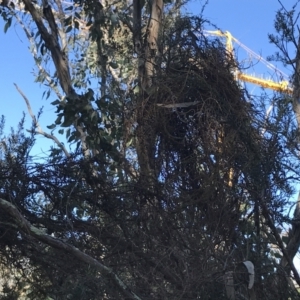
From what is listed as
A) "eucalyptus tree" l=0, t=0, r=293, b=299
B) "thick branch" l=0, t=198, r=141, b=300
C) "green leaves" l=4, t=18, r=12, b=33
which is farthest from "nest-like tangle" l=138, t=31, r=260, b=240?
"green leaves" l=4, t=18, r=12, b=33

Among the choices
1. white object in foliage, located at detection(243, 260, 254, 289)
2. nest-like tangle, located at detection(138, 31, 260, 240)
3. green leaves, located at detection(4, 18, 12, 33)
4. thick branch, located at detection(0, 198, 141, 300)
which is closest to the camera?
thick branch, located at detection(0, 198, 141, 300)

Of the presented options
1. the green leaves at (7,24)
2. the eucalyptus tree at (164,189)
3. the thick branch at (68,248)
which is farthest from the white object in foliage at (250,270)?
the green leaves at (7,24)

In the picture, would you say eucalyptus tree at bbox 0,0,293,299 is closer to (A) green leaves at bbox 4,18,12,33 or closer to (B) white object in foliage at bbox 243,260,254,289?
(B) white object in foliage at bbox 243,260,254,289

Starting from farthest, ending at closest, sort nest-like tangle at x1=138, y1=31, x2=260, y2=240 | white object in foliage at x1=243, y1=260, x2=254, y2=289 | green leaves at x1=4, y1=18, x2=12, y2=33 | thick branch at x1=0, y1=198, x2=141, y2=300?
green leaves at x1=4, y1=18, x2=12, y2=33 < nest-like tangle at x1=138, y1=31, x2=260, y2=240 < white object in foliage at x1=243, y1=260, x2=254, y2=289 < thick branch at x1=0, y1=198, x2=141, y2=300

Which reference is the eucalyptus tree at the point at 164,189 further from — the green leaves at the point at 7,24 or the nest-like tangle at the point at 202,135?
the green leaves at the point at 7,24

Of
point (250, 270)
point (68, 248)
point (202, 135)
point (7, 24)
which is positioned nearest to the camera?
point (68, 248)

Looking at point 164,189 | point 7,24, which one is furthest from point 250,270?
point 7,24

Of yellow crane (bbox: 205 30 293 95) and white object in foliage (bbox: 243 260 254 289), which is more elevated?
yellow crane (bbox: 205 30 293 95)

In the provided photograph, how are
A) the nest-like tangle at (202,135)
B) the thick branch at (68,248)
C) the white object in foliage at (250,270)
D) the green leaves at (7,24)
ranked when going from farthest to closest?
the green leaves at (7,24)
the nest-like tangle at (202,135)
the white object in foliage at (250,270)
the thick branch at (68,248)

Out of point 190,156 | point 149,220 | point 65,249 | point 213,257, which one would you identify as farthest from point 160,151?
point 65,249

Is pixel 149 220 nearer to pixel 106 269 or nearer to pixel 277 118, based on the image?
pixel 106 269

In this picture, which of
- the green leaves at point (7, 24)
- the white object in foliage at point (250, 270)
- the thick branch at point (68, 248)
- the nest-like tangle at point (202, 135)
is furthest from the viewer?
the green leaves at point (7, 24)

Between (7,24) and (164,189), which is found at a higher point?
(7,24)

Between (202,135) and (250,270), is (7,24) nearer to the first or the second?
(202,135)
